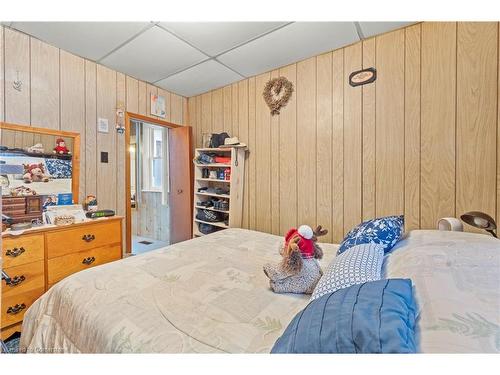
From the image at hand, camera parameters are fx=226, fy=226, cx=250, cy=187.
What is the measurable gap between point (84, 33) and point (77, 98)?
2.10 ft

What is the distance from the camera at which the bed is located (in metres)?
0.58

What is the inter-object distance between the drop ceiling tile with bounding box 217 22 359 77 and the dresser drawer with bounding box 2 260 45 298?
240 centimetres

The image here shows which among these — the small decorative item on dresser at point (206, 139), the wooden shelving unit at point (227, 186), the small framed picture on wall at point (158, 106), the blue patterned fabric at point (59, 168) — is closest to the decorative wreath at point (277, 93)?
the wooden shelving unit at point (227, 186)

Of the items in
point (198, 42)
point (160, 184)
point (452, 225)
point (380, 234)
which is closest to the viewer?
point (380, 234)

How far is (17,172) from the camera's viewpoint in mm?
1878

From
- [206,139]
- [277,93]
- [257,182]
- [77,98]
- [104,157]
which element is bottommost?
[257,182]

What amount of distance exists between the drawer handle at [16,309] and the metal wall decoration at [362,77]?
10.4 ft

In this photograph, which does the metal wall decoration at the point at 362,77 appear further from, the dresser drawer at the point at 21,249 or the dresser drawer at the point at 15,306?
the dresser drawer at the point at 15,306

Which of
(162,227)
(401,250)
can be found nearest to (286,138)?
(401,250)

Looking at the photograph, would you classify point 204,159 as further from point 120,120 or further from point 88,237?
point 88,237

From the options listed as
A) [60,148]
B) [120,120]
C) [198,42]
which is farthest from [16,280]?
[198,42]

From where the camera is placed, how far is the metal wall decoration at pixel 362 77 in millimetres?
1975

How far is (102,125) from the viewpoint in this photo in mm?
2459
